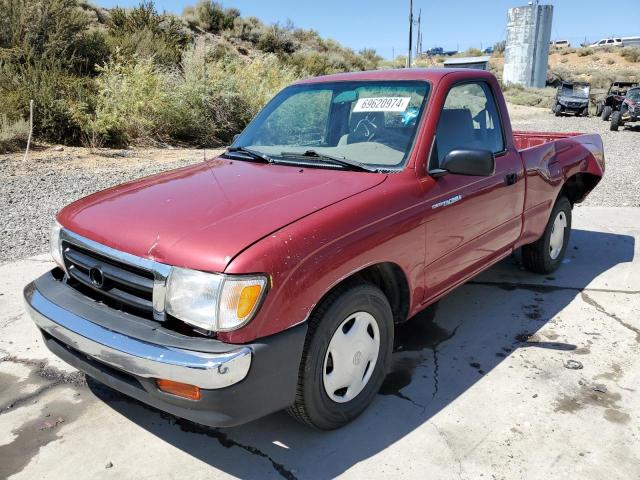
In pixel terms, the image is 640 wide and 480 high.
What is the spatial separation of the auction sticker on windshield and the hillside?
8.97 m

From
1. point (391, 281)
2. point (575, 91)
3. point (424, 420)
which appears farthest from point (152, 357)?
point (575, 91)

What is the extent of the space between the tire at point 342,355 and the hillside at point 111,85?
975 cm

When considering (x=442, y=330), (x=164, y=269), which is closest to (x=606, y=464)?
(x=442, y=330)

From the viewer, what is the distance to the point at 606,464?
8.39ft

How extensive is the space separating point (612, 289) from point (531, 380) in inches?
77.0

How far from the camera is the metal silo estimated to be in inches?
1625

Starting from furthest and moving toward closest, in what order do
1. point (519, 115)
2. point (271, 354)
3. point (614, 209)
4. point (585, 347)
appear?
point (519, 115) < point (614, 209) < point (585, 347) < point (271, 354)

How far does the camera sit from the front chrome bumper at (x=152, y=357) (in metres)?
2.14

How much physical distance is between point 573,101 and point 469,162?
26241mm

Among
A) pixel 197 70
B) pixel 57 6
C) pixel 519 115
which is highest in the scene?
pixel 57 6

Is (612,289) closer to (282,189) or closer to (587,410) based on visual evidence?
(587,410)

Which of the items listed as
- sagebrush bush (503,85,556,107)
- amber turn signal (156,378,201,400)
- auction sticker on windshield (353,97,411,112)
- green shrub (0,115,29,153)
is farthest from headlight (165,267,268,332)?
sagebrush bush (503,85,556,107)

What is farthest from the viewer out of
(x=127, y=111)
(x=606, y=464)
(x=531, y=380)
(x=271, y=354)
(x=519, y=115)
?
(x=519, y=115)

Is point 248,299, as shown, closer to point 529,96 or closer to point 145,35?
point 145,35
